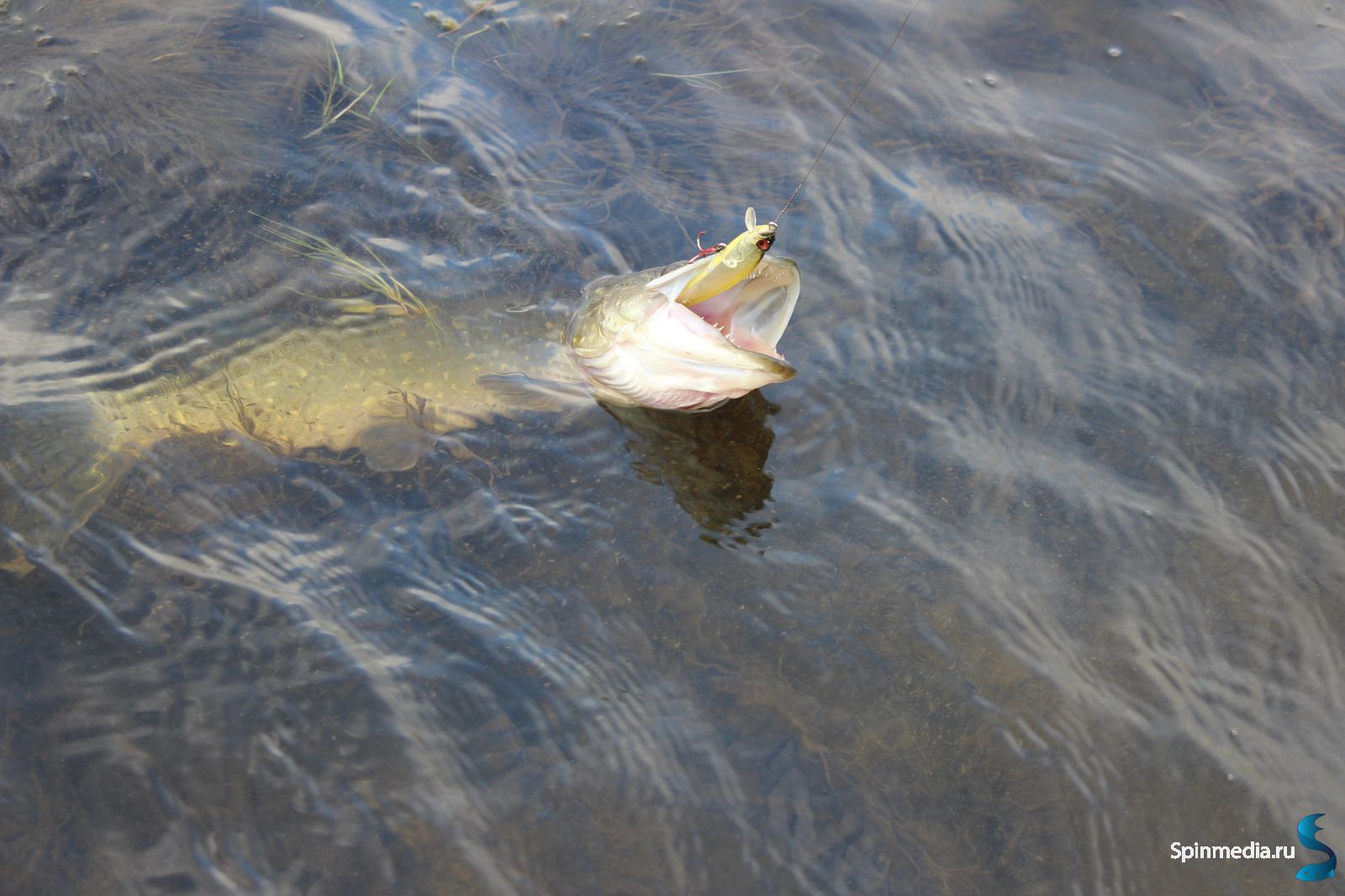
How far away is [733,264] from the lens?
2914 mm

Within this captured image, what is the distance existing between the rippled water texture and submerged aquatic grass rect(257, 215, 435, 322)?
0.04m

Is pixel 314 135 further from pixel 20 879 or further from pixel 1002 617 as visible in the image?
pixel 1002 617

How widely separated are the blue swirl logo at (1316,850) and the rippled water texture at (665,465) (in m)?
0.02

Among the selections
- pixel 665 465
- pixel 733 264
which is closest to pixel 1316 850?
pixel 665 465

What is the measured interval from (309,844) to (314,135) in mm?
3055

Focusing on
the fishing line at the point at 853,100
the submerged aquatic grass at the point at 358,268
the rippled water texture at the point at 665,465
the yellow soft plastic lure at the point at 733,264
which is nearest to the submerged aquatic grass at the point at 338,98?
the rippled water texture at the point at 665,465

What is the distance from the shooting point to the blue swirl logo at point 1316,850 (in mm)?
2281

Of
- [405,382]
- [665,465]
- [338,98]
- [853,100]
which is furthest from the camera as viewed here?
[853,100]

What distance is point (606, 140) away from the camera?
427 centimetres

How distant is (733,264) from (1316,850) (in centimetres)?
215

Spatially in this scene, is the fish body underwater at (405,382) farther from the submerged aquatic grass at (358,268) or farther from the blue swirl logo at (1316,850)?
the blue swirl logo at (1316,850)

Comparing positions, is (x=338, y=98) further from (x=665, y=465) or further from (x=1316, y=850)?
(x=1316, y=850)

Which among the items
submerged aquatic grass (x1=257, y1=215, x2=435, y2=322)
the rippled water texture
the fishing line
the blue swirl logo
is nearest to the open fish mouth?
the rippled water texture

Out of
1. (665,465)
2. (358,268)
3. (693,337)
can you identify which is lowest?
(665,465)
